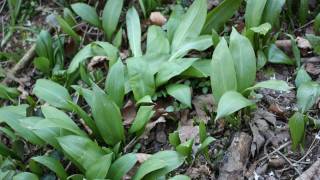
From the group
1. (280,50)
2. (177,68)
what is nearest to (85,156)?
(177,68)

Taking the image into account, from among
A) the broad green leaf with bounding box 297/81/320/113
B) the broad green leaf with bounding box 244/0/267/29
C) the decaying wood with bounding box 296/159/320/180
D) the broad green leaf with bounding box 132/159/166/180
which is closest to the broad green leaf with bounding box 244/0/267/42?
the broad green leaf with bounding box 244/0/267/29

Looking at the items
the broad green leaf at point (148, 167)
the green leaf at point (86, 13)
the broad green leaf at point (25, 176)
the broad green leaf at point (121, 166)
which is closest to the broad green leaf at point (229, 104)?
the broad green leaf at point (148, 167)

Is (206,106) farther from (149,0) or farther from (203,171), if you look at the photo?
(149,0)

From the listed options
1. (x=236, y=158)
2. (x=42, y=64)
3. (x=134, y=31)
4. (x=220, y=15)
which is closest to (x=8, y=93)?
(x=42, y=64)

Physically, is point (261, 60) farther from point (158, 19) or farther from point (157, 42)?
point (158, 19)

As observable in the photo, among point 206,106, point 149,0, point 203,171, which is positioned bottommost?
point 203,171

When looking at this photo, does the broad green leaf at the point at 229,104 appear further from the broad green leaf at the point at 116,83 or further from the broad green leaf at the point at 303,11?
the broad green leaf at the point at 303,11

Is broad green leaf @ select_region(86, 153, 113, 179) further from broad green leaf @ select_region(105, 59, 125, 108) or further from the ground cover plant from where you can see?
broad green leaf @ select_region(105, 59, 125, 108)
